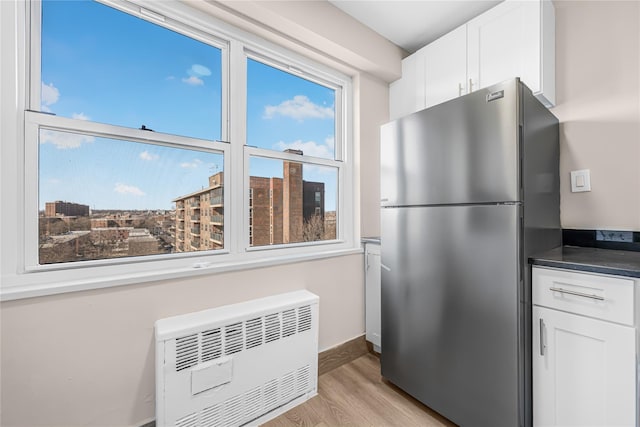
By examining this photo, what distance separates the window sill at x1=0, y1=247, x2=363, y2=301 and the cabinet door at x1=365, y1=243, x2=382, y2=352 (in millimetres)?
641

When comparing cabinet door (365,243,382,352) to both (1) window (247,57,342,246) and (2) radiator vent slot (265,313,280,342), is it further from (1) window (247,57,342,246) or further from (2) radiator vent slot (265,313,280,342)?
(2) radiator vent slot (265,313,280,342)

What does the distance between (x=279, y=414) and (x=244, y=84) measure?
6.54 feet

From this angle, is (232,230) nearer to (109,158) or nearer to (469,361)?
(109,158)

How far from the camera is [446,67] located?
6.29 feet

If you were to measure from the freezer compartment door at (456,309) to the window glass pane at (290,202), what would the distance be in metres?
0.59

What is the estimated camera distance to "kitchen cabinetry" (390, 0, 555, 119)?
1.50m

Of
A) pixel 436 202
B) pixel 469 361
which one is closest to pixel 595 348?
pixel 469 361

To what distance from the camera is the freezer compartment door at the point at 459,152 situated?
1.15 m

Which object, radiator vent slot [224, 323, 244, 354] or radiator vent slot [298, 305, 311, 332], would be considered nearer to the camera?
radiator vent slot [224, 323, 244, 354]

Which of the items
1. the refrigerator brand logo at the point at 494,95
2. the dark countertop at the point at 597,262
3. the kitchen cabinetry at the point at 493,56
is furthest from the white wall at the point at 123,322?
the dark countertop at the point at 597,262

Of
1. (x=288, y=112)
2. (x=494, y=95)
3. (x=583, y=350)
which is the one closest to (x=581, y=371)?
(x=583, y=350)

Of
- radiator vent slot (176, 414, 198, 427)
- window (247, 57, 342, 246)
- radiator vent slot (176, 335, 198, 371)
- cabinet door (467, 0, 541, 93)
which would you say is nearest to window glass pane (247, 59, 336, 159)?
window (247, 57, 342, 246)

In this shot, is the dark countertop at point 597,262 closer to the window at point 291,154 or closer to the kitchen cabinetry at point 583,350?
the kitchen cabinetry at point 583,350

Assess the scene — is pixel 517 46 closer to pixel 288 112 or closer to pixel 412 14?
pixel 412 14
